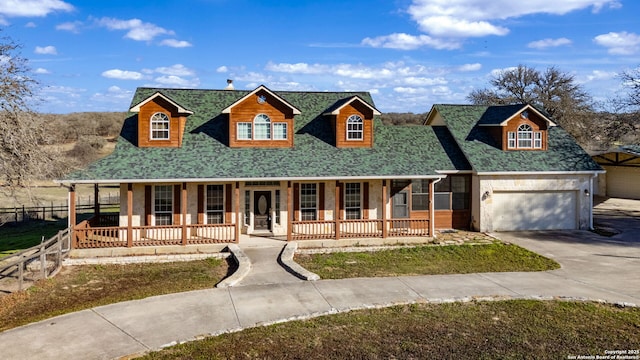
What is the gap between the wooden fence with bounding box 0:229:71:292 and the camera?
13.8 m

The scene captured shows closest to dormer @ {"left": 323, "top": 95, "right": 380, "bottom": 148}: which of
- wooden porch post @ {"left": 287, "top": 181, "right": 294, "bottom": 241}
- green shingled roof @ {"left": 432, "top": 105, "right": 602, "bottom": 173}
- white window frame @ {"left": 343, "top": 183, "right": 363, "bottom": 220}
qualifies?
white window frame @ {"left": 343, "top": 183, "right": 363, "bottom": 220}

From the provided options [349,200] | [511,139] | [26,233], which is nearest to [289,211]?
[349,200]

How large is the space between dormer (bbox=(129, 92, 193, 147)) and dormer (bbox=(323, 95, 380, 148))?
6458 mm

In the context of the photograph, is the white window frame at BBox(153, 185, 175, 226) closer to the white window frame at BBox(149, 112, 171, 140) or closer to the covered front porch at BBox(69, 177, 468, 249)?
the covered front porch at BBox(69, 177, 468, 249)

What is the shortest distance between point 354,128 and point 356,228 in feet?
15.2

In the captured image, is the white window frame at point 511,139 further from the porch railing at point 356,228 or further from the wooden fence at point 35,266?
the wooden fence at point 35,266

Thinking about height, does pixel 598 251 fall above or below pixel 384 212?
below

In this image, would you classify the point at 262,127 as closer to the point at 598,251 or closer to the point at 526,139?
the point at 526,139

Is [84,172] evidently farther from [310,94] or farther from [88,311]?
[310,94]

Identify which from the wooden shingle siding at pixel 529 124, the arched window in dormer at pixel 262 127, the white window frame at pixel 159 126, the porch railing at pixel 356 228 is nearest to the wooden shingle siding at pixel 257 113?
the arched window in dormer at pixel 262 127

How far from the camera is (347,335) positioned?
10.1 metres

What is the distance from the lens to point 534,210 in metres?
22.7

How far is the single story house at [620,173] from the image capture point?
3259 centimetres

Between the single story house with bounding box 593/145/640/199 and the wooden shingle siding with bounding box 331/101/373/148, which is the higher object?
the wooden shingle siding with bounding box 331/101/373/148
